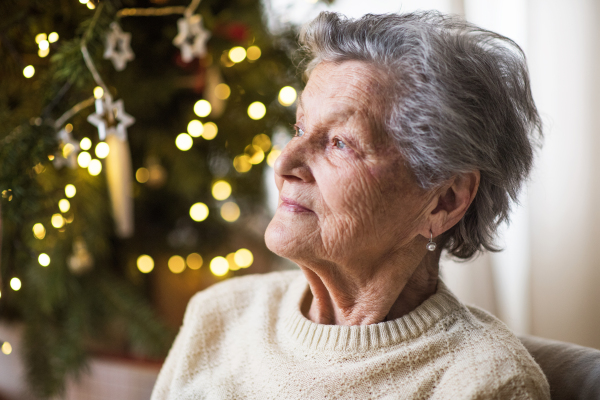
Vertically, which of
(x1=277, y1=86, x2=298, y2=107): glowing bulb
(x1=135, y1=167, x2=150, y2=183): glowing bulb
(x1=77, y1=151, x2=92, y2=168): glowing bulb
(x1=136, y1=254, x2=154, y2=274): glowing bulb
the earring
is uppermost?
(x1=277, y1=86, x2=298, y2=107): glowing bulb

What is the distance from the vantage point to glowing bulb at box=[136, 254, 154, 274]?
1.76 metres

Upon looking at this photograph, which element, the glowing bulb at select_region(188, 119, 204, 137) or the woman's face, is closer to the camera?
the woman's face

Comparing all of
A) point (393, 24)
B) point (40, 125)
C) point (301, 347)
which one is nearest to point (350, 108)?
point (393, 24)

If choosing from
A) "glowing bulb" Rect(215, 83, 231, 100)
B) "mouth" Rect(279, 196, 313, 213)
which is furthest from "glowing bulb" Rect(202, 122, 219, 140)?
"mouth" Rect(279, 196, 313, 213)

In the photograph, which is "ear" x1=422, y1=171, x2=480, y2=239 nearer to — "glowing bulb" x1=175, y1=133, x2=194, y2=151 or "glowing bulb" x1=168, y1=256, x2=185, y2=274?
"glowing bulb" x1=175, y1=133, x2=194, y2=151

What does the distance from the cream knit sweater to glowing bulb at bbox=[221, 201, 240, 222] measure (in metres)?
0.72

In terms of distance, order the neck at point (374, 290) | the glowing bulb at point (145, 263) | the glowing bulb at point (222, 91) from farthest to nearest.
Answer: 1. the glowing bulb at point (145, 263)
2. the glowing bulb at point (222, 91)
3. the neck at point (374, 290)

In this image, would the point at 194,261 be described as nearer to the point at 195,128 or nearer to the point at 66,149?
the point at 195,128

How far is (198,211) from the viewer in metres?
1.73

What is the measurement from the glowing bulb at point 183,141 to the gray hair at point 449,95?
75 cm

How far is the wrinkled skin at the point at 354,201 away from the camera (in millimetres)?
834

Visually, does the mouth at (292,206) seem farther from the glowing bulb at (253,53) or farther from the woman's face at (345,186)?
the glowing bulb at (253,53)

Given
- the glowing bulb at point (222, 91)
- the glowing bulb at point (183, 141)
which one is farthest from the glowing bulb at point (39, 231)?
the glowing bulb at point (222, 91)

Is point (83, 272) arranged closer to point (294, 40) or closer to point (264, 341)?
point (264, 341)
